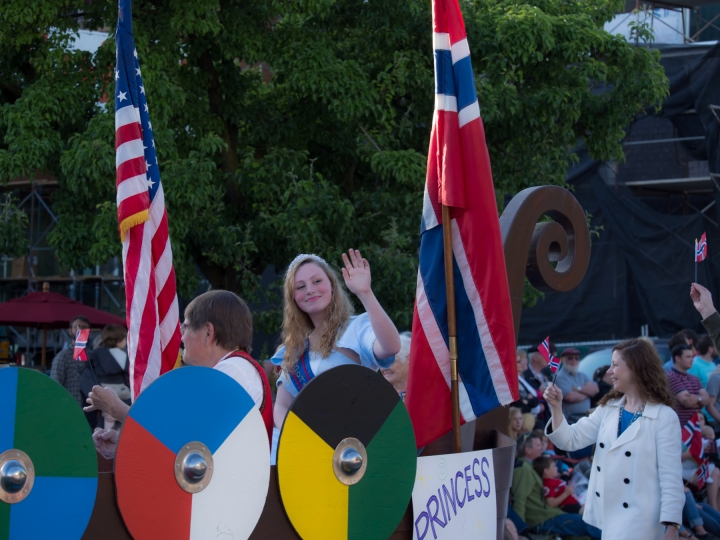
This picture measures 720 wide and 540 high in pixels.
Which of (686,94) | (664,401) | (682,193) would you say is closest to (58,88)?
(664,401)

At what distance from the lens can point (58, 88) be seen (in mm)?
9914

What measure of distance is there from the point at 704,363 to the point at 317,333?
307 inches

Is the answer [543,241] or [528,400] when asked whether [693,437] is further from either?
[543,241]

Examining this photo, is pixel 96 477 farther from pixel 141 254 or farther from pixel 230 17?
pixel 230 17

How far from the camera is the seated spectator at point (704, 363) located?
32.9 feet

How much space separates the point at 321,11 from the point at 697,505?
6.70m

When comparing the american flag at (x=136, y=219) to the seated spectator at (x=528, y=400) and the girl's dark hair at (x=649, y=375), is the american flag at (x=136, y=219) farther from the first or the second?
the seated spectator at (x=528, y=400)

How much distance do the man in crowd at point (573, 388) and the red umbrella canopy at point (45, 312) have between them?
227 inches

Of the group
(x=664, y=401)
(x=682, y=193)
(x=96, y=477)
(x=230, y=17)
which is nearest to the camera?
(x=96, y=477)

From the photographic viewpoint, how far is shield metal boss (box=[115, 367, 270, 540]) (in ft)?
7.31

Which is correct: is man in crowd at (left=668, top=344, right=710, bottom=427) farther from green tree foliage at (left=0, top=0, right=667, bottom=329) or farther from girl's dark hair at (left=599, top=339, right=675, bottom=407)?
girl's dark hair at (left=599, top=339, right=675, bottom=407)

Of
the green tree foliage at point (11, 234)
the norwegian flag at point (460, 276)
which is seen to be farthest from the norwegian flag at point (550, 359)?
the green tree foliage at point (11, 234)

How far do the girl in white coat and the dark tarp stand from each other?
14002 mm

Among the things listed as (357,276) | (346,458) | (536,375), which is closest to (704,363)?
(536,375)
